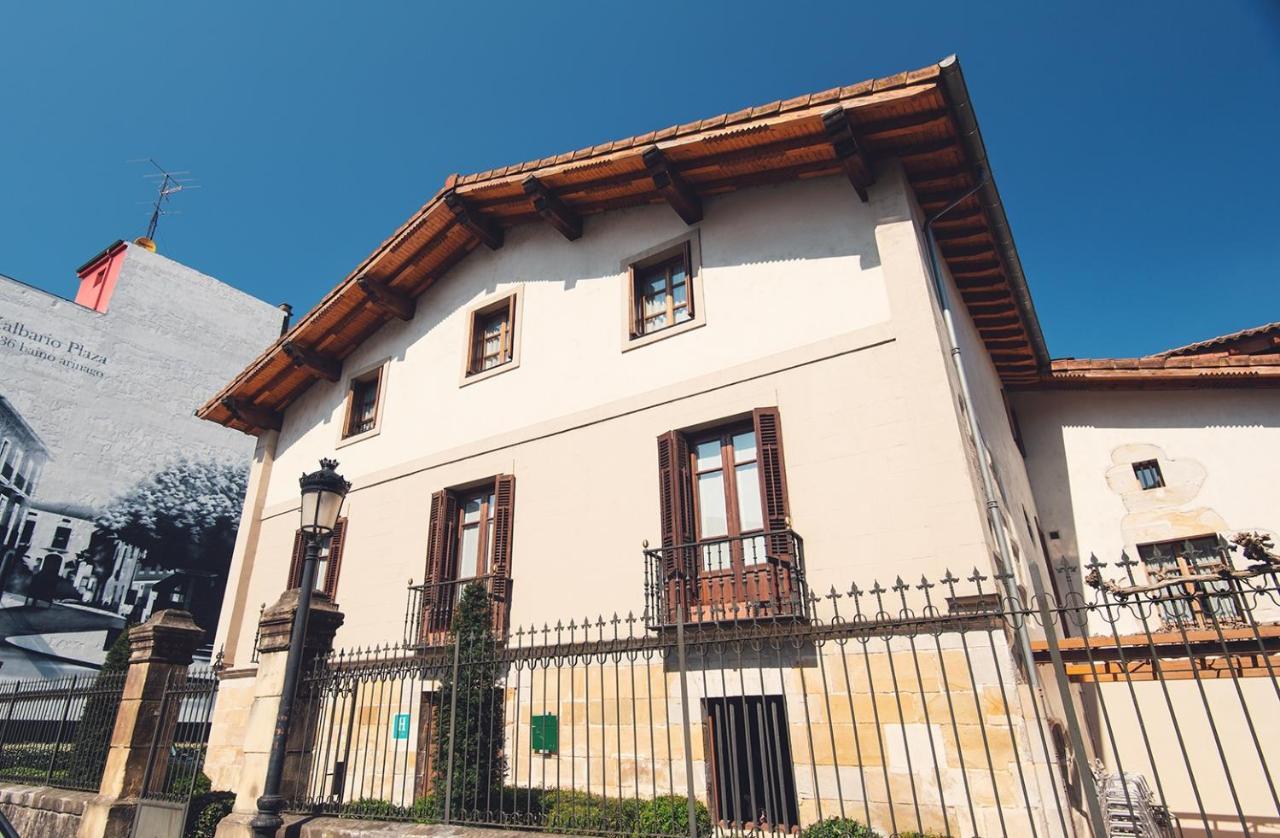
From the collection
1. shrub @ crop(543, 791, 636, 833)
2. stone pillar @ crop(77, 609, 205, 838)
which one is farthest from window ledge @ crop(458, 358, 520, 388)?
shrub @ crop(543, 791, 636, 833)

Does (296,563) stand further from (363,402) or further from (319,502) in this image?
(319,502)

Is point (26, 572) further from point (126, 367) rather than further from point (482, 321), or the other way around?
point (482, 321)

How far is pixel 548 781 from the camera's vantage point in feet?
29.0

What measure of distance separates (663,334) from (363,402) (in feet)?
24.4

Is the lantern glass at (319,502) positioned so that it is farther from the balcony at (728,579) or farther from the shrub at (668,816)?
the shrub at (668,816)

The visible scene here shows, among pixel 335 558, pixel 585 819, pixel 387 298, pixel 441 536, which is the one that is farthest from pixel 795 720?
pixel 387 298

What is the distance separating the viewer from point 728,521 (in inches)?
357

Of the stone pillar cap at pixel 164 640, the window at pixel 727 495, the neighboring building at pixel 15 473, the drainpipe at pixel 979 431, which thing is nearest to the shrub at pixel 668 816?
the window at pixel 727 495

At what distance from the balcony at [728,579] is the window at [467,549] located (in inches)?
103

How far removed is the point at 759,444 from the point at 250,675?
10.4 m

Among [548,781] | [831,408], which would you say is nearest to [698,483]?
[831,408]

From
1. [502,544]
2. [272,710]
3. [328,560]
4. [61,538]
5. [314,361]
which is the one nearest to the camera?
[272,710]

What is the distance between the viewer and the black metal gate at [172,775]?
23.3ft

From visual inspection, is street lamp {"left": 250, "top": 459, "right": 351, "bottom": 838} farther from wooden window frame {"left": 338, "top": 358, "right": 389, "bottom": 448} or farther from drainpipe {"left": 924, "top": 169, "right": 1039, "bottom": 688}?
wooden window frame {"left": 338, "top": 358, "right": 389, "bottom": 448}
